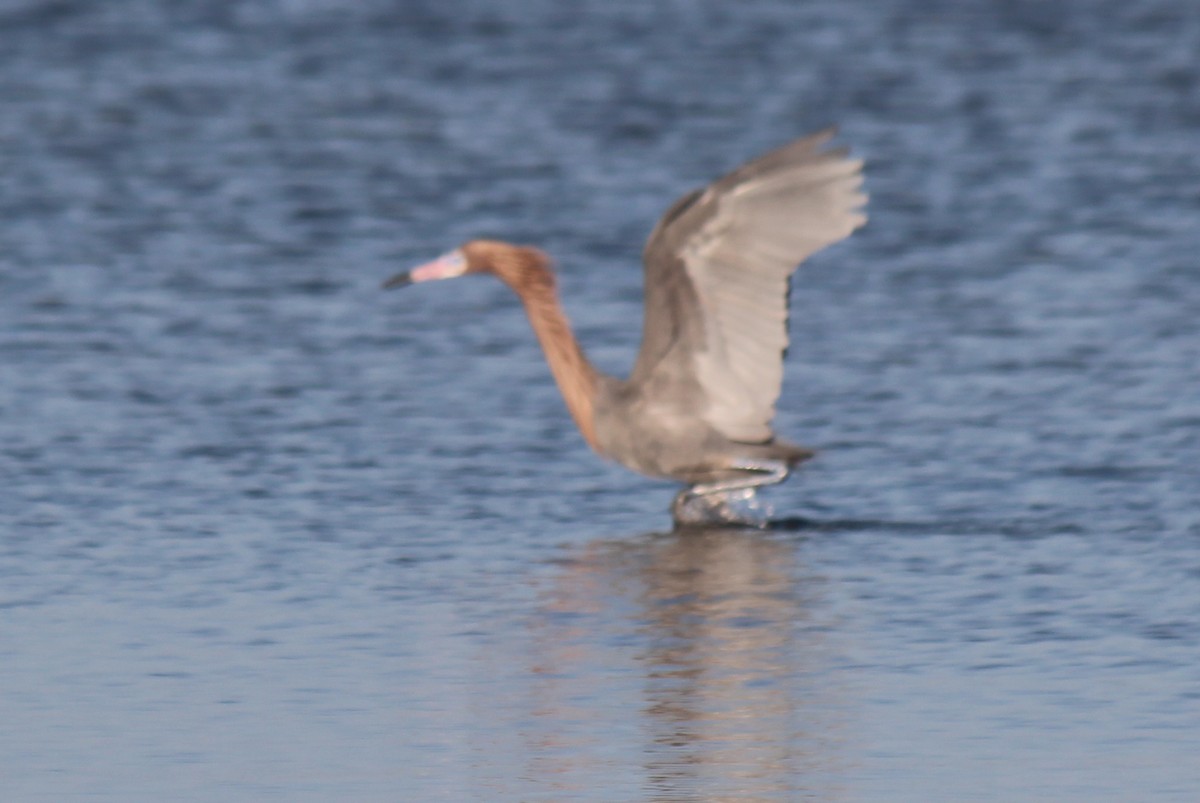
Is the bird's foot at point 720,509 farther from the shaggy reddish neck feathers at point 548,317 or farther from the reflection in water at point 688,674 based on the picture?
the shaggy reddish neck feathers at point 548,317

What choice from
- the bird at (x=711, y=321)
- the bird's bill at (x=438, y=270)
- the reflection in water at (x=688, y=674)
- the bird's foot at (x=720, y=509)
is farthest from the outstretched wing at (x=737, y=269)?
the bird's bill at (x=438, y=270)

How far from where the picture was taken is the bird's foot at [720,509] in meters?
10.3

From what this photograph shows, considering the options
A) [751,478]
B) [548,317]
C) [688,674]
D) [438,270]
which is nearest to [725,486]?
[751,478]

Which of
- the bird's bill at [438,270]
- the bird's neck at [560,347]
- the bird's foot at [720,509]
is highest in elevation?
the bird's bill at [438,270]

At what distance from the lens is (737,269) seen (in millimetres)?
9688

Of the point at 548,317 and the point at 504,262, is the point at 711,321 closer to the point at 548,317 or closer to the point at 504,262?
the point at 548,317

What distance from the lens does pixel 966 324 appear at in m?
14.0

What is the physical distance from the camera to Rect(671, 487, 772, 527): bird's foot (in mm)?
10305

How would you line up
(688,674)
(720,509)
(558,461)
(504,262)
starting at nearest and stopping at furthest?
1. (688,674)
2. (720,509)
3. (504,262)
4. (558,461)

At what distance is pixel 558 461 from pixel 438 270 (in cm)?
127

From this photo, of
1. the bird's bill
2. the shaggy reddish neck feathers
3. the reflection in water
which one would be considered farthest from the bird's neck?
the reflection in water

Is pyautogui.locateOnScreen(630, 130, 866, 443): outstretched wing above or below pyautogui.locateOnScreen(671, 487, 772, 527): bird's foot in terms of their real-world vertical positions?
above

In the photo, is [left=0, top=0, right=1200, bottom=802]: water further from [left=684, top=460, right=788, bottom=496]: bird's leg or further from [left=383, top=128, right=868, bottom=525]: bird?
[left=383, top=128, right=868, bottom=525]: bird

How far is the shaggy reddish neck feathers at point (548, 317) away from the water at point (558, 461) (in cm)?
48
